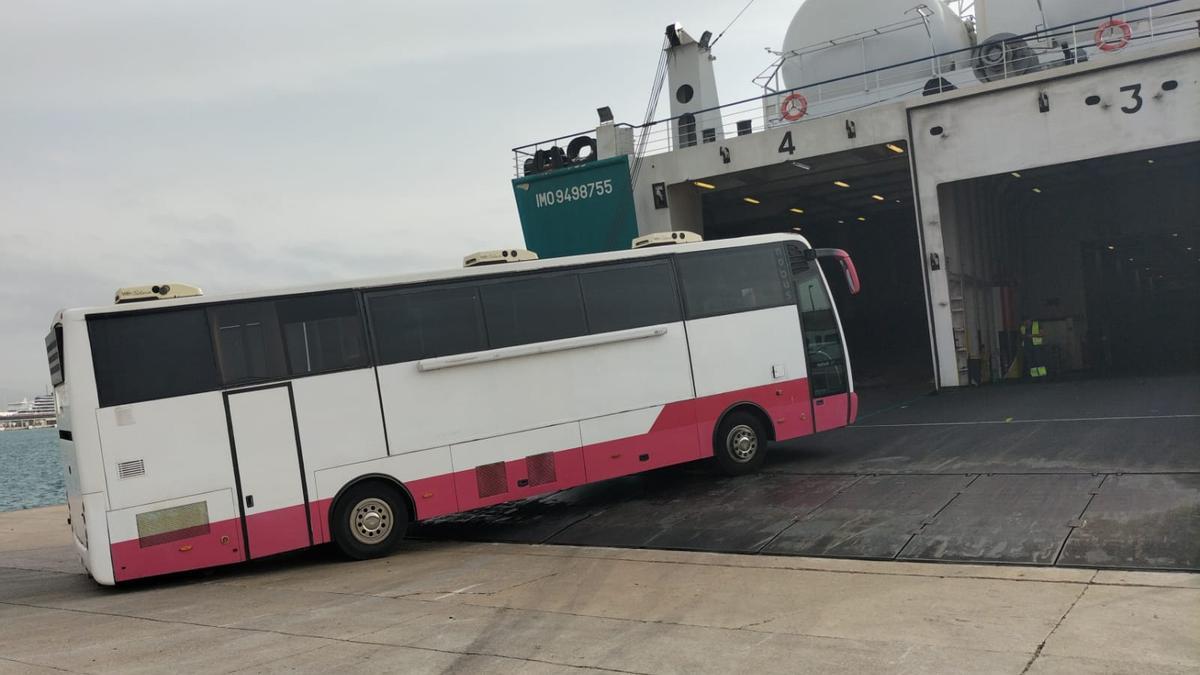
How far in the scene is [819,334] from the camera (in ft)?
46.1

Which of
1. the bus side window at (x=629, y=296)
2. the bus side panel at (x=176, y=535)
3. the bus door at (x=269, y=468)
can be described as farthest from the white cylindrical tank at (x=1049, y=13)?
the bus side panel at (x=176, y=535)

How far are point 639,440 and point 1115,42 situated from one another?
15538mm

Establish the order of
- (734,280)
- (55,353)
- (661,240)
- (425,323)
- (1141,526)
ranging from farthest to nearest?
(734,280), (661,240), (425,323), (55,353), (1141,526)

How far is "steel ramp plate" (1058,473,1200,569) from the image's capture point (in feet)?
25.0

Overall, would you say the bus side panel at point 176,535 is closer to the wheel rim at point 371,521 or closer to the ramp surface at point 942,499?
the wheel rim at point 371,521

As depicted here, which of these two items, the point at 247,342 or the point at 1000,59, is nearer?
the point at 247,342

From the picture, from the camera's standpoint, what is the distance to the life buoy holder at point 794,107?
23.4 m

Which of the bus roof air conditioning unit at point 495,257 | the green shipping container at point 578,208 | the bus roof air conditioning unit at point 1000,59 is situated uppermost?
the bus roof air conditioning unit at point 1000,59

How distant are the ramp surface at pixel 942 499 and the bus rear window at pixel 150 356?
4.10m

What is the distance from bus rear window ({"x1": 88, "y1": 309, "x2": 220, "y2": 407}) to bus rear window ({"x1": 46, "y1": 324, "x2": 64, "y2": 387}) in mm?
571

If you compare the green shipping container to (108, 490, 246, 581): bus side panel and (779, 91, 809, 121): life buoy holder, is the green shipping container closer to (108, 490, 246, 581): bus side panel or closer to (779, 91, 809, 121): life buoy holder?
(779, 91, 809, 121): life buoy holder

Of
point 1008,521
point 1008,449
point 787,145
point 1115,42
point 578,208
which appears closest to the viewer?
point 1008,521

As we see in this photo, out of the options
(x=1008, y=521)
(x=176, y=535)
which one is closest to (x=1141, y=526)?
(x=1008, y=521)

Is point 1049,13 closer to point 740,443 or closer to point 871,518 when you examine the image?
point 740,443
